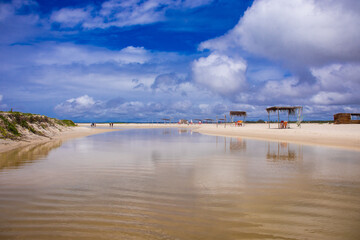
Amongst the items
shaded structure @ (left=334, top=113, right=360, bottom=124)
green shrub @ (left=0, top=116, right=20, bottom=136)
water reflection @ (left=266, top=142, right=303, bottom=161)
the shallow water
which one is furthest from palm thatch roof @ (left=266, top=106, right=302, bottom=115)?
green shrub @ (left=0, top=116, right=20, bottom=136)

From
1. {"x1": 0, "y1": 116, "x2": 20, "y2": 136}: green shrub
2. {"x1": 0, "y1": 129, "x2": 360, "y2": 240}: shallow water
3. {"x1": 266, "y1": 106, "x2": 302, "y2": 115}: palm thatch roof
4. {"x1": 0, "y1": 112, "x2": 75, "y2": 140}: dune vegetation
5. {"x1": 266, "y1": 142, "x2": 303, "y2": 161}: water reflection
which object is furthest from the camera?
{"x1": 266, "y1": 106, "x2": 302, "y2": 115}: palm thatch roof

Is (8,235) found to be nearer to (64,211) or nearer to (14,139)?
(64,211)

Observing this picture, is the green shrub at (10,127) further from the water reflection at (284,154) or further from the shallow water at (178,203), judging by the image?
the water reflection at (284,154)

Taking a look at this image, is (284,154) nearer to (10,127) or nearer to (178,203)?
(178,203)

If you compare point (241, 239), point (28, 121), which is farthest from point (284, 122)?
point (241, 239)

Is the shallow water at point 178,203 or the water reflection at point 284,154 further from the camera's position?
the water reflection at point 284,154

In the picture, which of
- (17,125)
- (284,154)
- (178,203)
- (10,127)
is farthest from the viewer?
(17,125)

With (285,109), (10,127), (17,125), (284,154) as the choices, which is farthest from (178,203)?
(285,109)

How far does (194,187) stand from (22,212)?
11.6 ft

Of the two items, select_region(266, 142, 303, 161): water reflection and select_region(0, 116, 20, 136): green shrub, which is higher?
select_region(0, 116, 20, 136): green shrub

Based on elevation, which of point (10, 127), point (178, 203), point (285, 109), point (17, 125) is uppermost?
point (285, 109)

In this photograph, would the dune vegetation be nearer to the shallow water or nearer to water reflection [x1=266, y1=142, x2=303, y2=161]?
the shallow water

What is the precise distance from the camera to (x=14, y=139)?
50.4 feet

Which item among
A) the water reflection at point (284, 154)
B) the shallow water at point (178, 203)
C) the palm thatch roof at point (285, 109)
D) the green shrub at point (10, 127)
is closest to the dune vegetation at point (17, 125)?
the green shrub at point (10, 127)
